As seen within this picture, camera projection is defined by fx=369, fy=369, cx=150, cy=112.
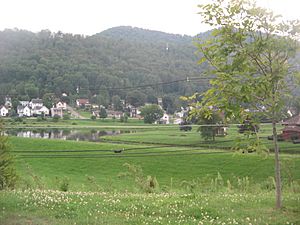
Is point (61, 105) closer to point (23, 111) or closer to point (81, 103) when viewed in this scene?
point (81, 103)

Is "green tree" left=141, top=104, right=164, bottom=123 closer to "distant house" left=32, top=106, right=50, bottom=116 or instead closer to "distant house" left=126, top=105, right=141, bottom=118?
"distant house" left=126, top=105, right=141, bottom=118

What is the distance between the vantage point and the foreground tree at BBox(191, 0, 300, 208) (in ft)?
29.0

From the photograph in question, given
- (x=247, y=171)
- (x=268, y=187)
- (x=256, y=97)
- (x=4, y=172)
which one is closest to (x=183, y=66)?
(x=247, y=171)

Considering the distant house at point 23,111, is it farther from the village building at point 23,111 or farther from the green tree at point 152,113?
the green tree at point 152,113

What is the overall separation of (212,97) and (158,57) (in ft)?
232

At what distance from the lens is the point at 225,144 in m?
40.4

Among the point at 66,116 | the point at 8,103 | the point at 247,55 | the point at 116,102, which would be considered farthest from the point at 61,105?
the point at 247,55

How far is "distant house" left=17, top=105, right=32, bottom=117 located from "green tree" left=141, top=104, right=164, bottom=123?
446 inches

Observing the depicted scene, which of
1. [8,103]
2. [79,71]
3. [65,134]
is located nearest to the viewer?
[8,103]

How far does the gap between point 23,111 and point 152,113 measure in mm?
12921

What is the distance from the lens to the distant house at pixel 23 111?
114 feet

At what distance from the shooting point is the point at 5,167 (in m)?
17.8

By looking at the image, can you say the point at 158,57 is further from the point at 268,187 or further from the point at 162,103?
the point at 268,187

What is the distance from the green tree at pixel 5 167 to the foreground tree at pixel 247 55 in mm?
11773
